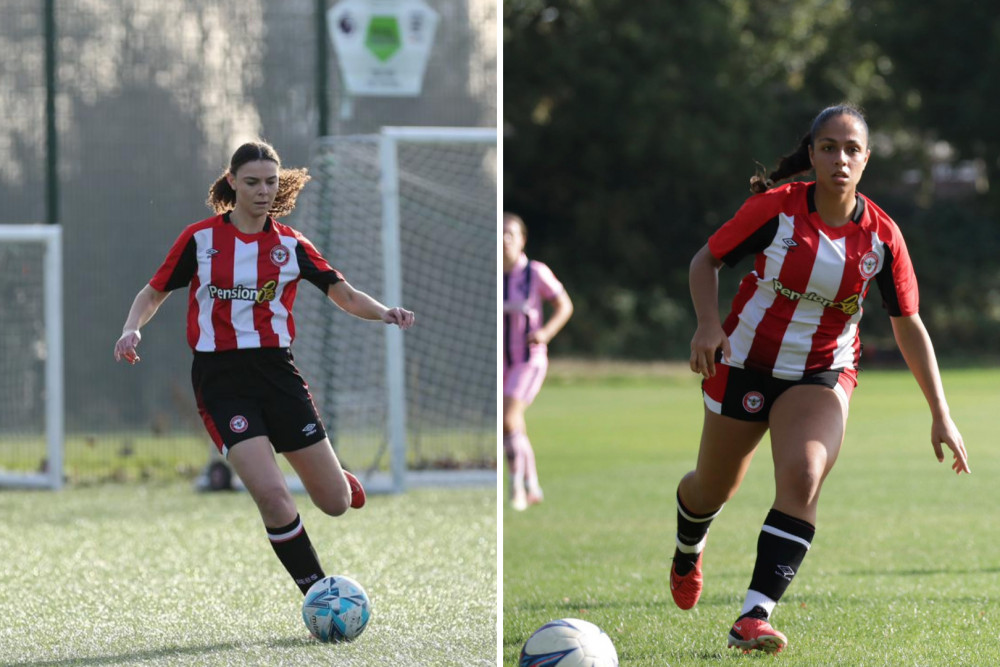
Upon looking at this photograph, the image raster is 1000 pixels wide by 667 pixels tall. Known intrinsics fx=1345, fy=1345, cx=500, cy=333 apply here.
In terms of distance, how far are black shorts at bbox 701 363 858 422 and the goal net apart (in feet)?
18.0

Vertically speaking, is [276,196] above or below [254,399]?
above

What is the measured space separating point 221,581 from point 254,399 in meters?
1.51

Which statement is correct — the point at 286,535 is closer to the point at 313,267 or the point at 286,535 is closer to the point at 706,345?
the point at 313,267

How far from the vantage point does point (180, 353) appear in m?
11.5

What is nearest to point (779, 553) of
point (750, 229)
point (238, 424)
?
point (750, 229)

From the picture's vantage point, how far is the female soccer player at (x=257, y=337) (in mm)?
4746

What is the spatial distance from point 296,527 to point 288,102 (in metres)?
6.49

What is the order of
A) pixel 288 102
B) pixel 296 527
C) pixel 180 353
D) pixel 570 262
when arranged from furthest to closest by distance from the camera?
pixel 570 262
pixel 180 353
pixel 288 102
pixel 296 527

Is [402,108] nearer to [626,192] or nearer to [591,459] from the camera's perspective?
[591,459]

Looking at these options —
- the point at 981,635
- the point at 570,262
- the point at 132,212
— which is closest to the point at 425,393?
the point at 132,212

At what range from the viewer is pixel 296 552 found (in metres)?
4.78

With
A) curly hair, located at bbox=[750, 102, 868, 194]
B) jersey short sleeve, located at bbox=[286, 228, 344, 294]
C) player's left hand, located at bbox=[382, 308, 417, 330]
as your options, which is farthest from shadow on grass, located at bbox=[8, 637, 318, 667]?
curly hair, located at bbox=[750, 102, 868, 194]

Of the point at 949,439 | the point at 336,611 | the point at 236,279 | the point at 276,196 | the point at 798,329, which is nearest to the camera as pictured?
the point at 949,439

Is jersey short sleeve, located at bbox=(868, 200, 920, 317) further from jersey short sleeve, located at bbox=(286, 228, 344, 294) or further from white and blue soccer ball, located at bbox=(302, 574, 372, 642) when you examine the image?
white and blue soccer ball, located at bbox=(302, 574, 372, 642)
